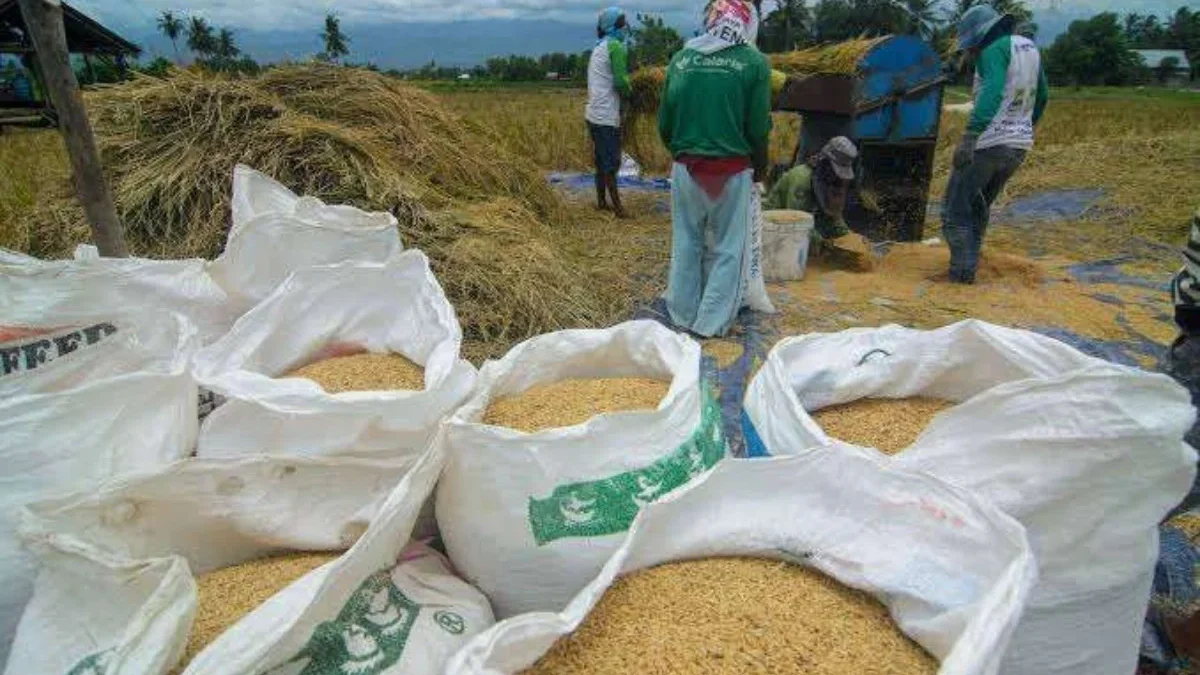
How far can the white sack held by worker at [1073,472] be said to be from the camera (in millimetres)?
1018

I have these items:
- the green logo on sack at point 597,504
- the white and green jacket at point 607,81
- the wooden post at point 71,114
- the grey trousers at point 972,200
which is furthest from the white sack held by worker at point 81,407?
the white and green jacket at point 607,81

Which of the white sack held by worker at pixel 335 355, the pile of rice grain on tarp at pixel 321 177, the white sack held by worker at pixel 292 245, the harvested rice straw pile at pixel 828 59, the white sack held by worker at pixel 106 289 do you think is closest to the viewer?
the white sack held by worker at pixel 335 355

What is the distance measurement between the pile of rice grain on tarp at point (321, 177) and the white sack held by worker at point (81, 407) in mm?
1555

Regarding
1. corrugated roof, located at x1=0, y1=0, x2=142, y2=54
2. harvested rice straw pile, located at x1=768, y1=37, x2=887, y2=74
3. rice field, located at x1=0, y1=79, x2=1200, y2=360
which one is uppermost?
corrugated roof, located at x1=0, y1=0, x2=142, y2=54

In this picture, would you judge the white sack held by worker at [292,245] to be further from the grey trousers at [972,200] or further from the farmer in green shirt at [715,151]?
the grey trousers at [972,200]

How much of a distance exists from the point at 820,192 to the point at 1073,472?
4.04 meters

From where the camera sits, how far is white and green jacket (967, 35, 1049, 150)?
12.4 ft

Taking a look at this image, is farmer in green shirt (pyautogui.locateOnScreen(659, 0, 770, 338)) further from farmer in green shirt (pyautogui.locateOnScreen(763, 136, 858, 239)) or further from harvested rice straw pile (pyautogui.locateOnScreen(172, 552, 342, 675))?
harvested rice straw pile (pyautogui.locateOnScreen(172, 552, 342, 675))

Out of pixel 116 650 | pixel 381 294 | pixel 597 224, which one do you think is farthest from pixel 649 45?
pixel 116 650

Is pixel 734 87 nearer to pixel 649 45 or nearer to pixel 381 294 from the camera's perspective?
pixel 381 294

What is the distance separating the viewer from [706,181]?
338cm

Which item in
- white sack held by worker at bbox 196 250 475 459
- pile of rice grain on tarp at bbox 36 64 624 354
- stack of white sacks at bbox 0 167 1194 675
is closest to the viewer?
stack of white sacks at bbox 0 167 1194 675

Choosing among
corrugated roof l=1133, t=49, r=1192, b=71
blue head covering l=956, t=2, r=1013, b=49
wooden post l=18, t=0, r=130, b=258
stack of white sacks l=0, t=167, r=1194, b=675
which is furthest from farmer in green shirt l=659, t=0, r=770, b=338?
corrugated roof l=1133, t=49, r=1192, b=71

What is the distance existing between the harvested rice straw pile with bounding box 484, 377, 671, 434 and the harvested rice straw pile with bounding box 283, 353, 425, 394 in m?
0.26
